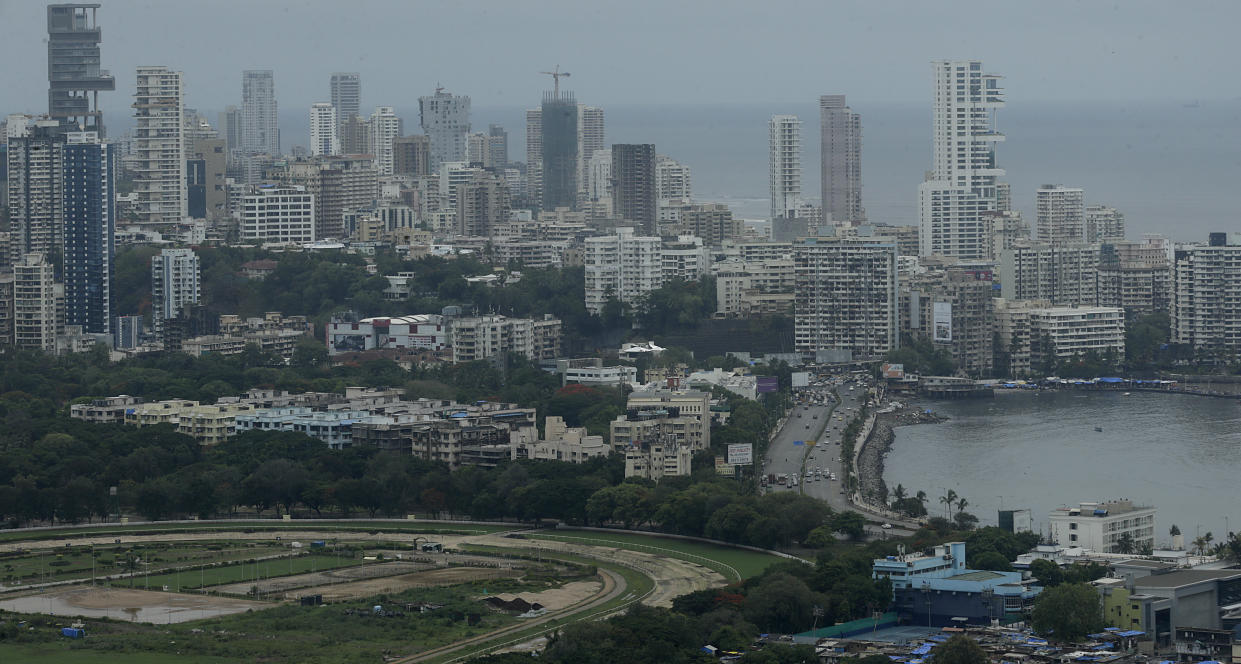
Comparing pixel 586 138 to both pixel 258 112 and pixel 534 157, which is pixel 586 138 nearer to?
pixel 534 157

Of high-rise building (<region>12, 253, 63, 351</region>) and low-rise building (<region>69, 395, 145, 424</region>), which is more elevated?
high-rise building (<region>12, 253, 63, 351</region>)

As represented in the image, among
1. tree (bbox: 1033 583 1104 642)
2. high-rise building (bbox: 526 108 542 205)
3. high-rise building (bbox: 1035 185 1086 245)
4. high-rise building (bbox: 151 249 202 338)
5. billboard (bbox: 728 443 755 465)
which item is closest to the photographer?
tree (bbox: 1033 583 1104 642)

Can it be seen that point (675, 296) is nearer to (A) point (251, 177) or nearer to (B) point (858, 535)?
(B) point (858, 535)

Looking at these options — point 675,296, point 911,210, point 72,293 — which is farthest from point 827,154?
point 72,293

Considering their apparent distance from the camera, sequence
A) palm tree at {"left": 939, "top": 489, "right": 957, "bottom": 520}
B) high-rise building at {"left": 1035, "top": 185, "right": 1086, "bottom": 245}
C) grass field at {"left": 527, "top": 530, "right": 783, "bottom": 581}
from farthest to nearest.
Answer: high-rise building at {"left": 1035, "top": 185, "right": 1086, "bottom": 245} → palm tree at {"left": 939, "top": 489, "right": 957, "bottom": 520} → grass field at {"left": 527, "top": 530, "right": 783, "bottom": 581}

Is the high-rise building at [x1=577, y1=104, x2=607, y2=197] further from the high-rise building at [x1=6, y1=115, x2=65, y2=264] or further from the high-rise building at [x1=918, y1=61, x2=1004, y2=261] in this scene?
the high-rise building at [x1=6, y1=115, x2=65, y2=264]

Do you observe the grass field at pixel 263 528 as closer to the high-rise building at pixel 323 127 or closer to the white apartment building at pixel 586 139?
the white apartment building at pixel 586 139

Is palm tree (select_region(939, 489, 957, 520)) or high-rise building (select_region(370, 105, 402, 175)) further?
high-rise building (select_region(370, 105, 402, 175))

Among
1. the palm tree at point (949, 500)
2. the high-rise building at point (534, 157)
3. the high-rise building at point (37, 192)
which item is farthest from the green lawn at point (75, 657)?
the high-rise building at point (534, 157)

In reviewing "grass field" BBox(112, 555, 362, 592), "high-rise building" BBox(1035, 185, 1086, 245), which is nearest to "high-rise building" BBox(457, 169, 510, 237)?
"high-rise building" BBox(1035, 185, 1086, 245)
